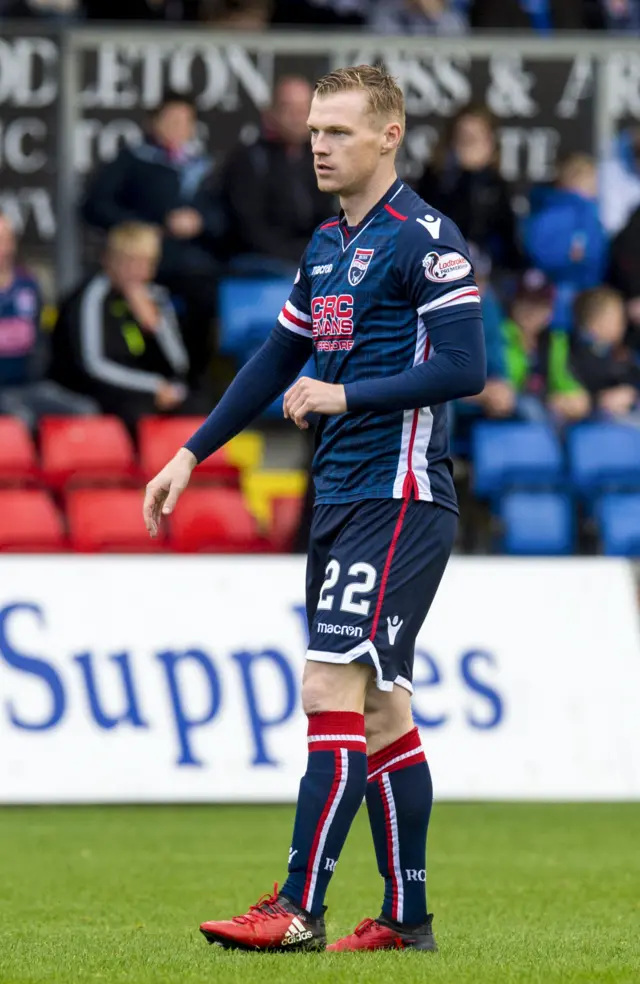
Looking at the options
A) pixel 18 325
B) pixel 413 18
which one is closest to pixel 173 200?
pixel 18 325

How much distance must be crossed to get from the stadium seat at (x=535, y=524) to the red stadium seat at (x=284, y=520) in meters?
1.34

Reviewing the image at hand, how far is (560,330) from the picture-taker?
13070 mm

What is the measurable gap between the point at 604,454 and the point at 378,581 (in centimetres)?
783

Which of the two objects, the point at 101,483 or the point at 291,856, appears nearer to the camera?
the point at 291,856

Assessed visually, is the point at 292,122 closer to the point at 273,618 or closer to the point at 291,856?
the point at 273,618

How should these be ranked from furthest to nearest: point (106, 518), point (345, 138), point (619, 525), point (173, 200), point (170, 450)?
point (173, 200)
point (619, 525)
point (170, 450)
point (106, 518)
point (345, 138)

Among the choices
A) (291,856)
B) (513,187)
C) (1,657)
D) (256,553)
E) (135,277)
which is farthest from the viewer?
(513,187)

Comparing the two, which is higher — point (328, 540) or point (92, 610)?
point (328, 540)

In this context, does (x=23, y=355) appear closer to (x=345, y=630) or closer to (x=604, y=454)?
(x=604, y=454)

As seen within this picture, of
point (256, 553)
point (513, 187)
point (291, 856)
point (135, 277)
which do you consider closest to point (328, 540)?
point (291, 856)

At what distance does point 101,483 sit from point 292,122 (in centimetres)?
312

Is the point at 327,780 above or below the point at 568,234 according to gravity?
below

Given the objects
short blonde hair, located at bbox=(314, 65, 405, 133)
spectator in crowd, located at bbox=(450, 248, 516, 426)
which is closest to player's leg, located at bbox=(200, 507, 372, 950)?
short blonde hair, located at bbox=(314, 65, 405, 133)

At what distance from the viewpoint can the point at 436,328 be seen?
4590 millimetres
